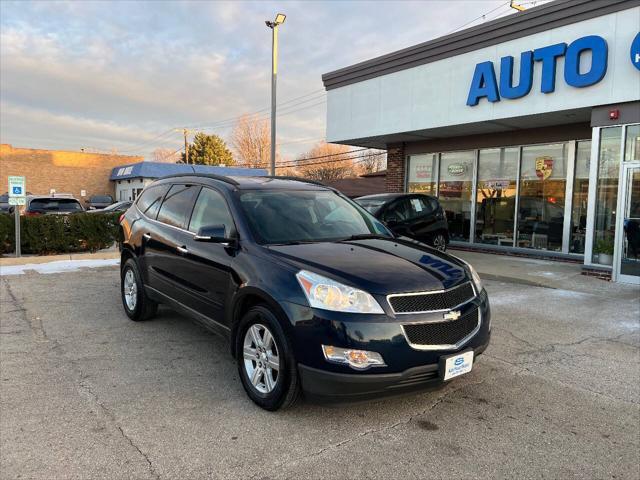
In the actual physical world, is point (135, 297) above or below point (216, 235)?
below

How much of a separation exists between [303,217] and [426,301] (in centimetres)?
155

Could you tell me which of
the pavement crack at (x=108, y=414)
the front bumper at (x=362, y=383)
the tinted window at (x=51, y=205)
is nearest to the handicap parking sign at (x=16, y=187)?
the tinted window at (x=51, y=205)

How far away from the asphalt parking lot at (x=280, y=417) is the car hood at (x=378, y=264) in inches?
39.0

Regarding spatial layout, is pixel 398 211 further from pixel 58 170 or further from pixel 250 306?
pixel 58 170

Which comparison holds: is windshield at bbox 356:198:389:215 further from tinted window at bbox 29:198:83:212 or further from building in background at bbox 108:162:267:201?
building in background at bbox 108:162:267:201

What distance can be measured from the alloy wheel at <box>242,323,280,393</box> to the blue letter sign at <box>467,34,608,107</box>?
8668 mm

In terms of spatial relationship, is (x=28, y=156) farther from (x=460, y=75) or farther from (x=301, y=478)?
(x=301, y=478)

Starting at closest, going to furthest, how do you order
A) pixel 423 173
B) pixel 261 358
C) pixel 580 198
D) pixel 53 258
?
pixel 261 358, pixel 53 258, pixel 580 198, pixel 423 173

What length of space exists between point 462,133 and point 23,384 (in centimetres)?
1225

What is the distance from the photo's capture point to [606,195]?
9.55 meters

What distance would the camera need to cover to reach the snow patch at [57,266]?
30.8ft

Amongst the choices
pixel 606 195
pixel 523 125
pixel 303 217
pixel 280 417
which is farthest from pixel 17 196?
pixel 606 195

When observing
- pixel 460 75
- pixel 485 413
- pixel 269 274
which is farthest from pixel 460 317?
pixel 460 75

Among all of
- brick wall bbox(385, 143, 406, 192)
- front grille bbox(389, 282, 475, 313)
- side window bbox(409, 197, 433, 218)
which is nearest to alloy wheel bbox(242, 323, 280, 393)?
front grille bbox(389, 282, 475, 313)
